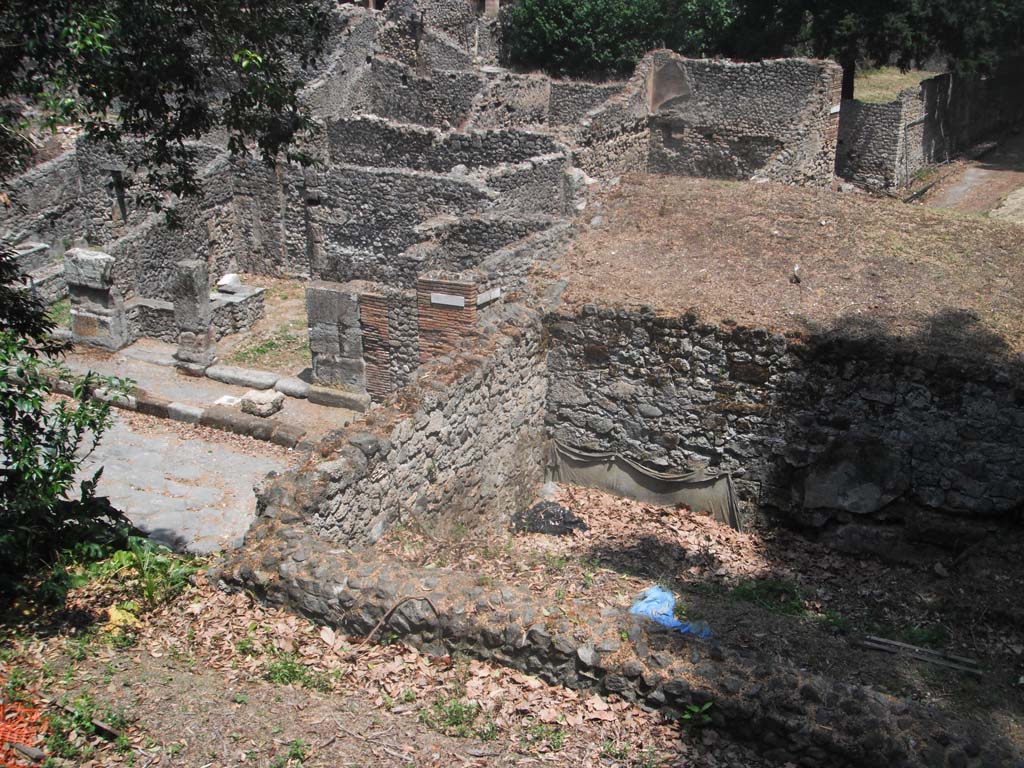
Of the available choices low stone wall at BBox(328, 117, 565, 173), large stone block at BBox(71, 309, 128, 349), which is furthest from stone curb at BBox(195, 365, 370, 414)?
low stone wall at BBox(328, 117, 565, 173)

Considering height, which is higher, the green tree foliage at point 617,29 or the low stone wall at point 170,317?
the green tree foliage at point 617,29

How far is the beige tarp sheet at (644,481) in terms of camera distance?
11.2 meters

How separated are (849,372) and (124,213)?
1883 cm

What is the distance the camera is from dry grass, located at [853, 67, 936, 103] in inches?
1216

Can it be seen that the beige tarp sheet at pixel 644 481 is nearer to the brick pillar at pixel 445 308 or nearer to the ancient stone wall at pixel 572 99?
the brick pillar at pixel 445 308

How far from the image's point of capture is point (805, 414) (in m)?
10.5

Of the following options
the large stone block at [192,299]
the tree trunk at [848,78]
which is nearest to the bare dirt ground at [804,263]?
the large stone block at [192,299]

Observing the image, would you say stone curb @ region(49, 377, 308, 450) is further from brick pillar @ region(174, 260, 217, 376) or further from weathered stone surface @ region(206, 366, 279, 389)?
brick pillar @ region(174, 260, 217, 376)

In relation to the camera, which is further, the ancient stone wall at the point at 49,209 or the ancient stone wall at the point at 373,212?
the ancient stone wall at the point at 49,209

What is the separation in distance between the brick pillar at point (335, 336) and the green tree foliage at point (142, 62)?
14.9 feet

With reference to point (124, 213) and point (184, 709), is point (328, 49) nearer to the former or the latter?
point (124, 213)

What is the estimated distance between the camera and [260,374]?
53.4 ft

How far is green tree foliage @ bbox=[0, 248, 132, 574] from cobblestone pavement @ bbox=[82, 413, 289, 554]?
3.15m

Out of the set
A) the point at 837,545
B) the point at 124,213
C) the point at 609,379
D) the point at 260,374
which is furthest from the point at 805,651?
the point at 124,213
